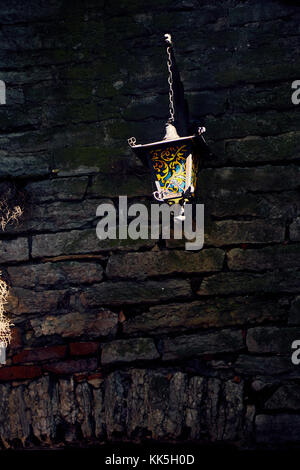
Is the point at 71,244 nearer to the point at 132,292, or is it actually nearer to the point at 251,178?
the point at 132,292

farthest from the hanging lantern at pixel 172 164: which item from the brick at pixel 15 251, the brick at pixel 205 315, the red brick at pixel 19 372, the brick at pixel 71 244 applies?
the red brick at pixel 19 372

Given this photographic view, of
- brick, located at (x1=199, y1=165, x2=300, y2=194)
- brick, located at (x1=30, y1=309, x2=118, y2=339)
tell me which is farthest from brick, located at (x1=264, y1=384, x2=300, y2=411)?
brick, located at (x1=199, y1=165, x2=300, y2=194)

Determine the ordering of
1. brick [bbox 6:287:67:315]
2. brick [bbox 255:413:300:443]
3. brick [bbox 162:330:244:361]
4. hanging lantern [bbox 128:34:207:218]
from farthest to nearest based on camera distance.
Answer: brick [bbox 6:287:67:315] < brick [bbox 162:330:244:361] < brick [bbox 255:413:300:443] < hanging lantern [bbox 128:34:207:218]

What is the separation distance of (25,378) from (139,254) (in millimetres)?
925

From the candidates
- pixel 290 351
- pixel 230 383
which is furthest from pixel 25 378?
pixel 290 351

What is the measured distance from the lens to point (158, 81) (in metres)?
2.76

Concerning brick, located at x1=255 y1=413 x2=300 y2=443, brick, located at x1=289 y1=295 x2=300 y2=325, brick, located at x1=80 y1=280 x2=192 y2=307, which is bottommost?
brick, located at x1=255 y1=413 x2=300 y2=443

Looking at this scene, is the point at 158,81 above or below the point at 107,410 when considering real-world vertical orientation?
above

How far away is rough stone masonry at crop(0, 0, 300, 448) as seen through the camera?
98.0 inches

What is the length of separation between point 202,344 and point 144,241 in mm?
646

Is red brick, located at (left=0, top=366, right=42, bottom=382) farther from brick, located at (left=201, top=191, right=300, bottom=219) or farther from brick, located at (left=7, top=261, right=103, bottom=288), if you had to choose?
brick, located at (left=201, top=191, right=300, bottom=219)

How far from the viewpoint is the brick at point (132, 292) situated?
2621 mm

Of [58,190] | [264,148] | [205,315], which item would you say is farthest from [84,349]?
[264,148]

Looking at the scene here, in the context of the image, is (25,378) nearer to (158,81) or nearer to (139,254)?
(139,254)
